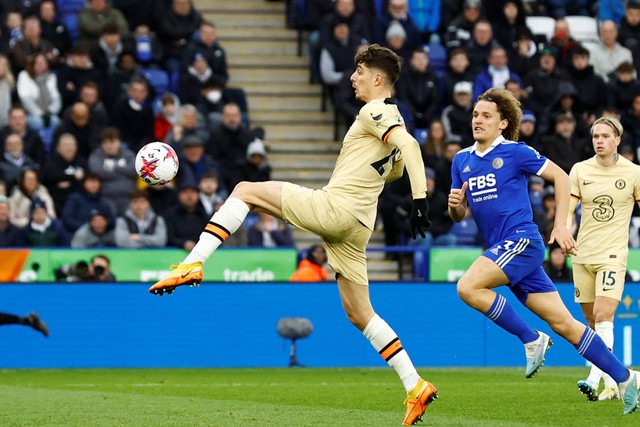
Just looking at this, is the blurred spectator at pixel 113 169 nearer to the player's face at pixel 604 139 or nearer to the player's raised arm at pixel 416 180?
the player's face at pixel 604 139

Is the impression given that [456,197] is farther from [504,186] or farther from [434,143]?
[434,143]

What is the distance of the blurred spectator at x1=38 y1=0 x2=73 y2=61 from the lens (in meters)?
21.3

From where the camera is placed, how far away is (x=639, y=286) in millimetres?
18094

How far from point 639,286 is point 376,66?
901cm

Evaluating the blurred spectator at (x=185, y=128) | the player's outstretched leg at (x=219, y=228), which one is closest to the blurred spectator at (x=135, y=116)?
the blurred spectator at (x=185, y=128)

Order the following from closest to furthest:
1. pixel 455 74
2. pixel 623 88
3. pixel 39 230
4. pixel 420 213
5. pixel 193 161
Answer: pixel 420 213
pixel 39 230
pixel 193 161
pixel 455 74
pixel 623 88

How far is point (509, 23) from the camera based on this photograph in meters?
24.2

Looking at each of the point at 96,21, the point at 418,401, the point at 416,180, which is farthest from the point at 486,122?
the point at 96,21

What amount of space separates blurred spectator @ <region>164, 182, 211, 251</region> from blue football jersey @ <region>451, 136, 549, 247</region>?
333 inches

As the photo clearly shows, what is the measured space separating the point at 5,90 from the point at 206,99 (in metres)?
3.05

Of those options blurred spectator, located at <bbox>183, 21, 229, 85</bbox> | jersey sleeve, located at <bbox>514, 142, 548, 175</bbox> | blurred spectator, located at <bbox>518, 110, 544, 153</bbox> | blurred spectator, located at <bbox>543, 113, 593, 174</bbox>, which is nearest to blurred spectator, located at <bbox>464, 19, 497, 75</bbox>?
blurred spectator, located at <bbox>518, 110, 544, 153</bbox>

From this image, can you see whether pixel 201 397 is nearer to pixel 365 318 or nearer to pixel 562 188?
pixel 365 318

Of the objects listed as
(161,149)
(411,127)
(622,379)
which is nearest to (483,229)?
(622,379)

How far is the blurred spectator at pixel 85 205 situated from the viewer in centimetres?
1884
